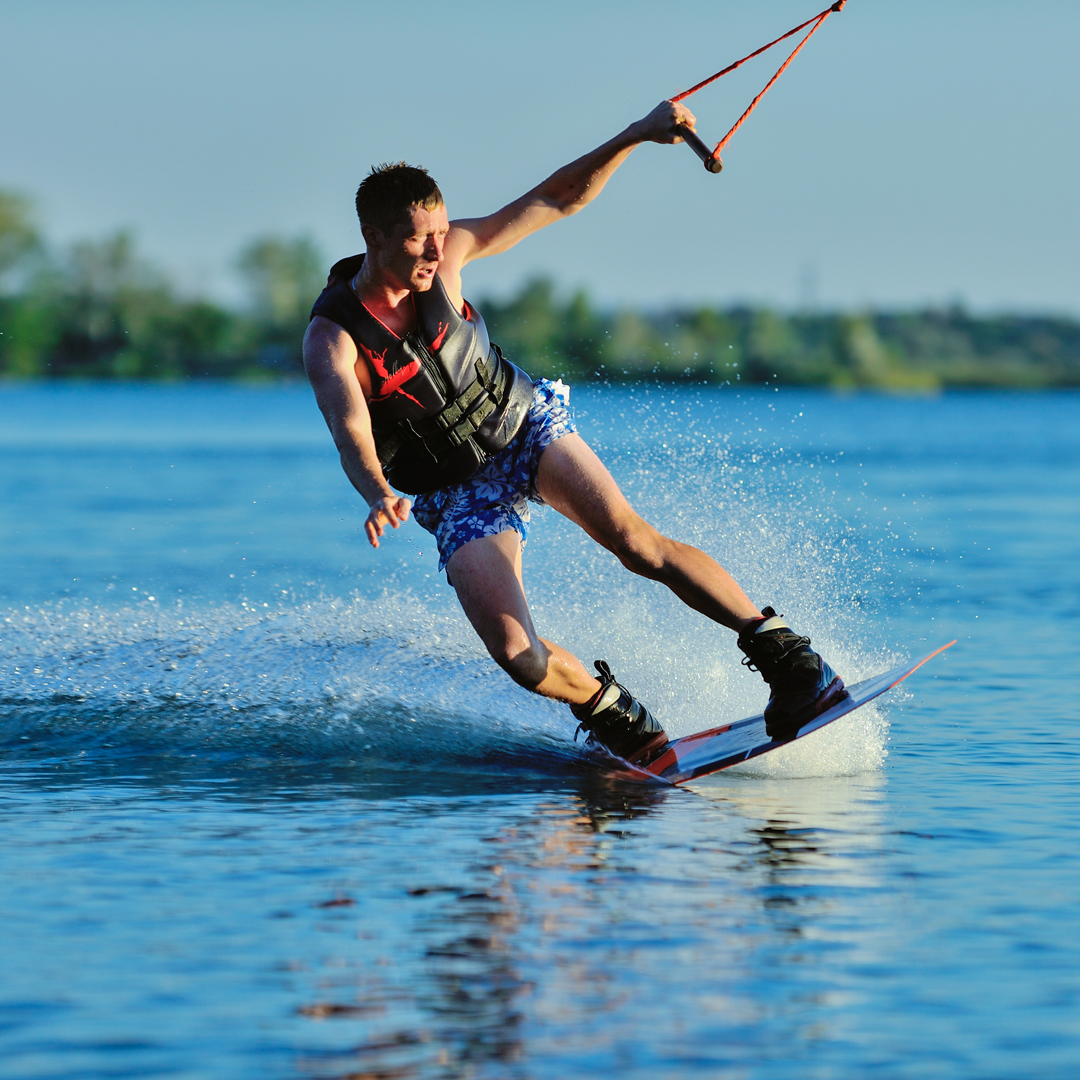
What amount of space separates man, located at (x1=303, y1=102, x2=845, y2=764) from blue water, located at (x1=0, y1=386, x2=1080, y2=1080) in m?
0.52

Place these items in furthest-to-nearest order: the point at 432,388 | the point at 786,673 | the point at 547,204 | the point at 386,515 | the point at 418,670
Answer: the point at 418,670
the point at 547,204
the point at 786,673
the point at 432,388
the point at 386,515

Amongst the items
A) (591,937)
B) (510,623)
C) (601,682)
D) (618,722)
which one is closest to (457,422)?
(510,623)

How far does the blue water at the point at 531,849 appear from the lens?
3.49 metres

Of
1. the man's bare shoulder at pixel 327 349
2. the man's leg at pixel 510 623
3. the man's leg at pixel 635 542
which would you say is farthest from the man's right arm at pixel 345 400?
the man's leg at pixel 635 542

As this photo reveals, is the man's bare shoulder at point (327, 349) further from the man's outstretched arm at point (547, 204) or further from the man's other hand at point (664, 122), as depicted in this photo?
the man's other hand at point (664, 122)

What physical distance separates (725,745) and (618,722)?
15.4 inches

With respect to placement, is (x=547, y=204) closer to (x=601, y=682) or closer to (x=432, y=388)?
(x=432, y=388)

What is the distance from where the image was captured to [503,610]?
220 inches

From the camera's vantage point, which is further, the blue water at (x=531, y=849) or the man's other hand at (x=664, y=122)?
the man's other hand at (x=664, y=122)

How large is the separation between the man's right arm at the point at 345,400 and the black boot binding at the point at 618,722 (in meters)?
1.29

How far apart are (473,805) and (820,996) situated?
2150mm

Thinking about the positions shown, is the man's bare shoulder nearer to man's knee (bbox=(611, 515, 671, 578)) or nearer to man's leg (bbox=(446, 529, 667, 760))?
man's leg (bbox=(446, 529, 667, 760))

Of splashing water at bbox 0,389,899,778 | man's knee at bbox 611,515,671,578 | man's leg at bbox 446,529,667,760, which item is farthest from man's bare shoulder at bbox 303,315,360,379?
splashing water at bbox 0,389,899,778

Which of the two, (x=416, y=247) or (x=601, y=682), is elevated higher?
(x=416, y=247)
